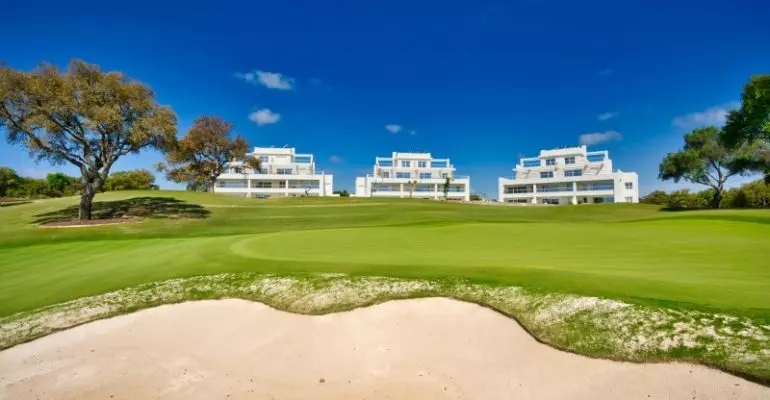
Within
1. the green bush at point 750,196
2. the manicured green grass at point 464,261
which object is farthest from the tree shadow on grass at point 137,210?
the green bush at point 750,196

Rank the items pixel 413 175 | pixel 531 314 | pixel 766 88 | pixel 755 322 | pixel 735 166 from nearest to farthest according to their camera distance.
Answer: pixel 755 322 < pixel 531 314 < pixel 766 88 < pixel 735 166 < pixel 413 175

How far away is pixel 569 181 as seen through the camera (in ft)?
347

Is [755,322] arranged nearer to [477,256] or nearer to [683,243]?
[477,256]

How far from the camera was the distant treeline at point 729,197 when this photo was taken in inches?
2216

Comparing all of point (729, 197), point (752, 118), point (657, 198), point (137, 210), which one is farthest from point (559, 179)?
point (137, 210)

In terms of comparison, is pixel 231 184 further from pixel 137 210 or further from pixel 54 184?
pixel 137 210

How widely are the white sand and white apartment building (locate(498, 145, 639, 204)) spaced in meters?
105

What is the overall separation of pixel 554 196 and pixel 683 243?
98.4 meters

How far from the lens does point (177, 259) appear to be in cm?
1499

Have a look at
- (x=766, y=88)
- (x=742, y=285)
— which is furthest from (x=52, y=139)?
(x=766, y=88)

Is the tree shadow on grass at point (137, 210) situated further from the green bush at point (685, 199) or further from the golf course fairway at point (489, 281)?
the green bush at point (685, 199)

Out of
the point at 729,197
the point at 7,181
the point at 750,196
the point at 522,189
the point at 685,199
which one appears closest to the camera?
the point at 750,196

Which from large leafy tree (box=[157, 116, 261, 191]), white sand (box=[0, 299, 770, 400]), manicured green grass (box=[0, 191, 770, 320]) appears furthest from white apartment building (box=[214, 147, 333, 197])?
white sand (box=[0, 299, 770, 400])

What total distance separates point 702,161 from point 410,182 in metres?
71.1
